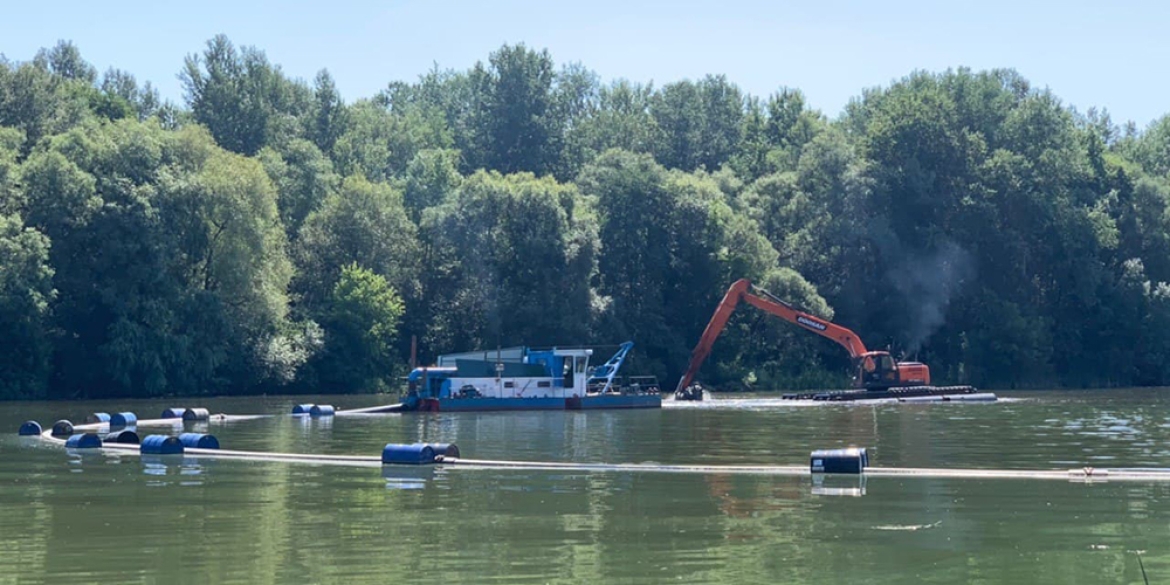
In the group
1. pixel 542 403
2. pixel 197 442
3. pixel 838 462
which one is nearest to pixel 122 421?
pixel 197 442

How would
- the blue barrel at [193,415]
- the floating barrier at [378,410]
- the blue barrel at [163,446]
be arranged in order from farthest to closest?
the floating barrier at [378,410] → the blue barrel at [193,415] → the blue barrel at [163,446]

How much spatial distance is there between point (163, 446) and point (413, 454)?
7.59 meters

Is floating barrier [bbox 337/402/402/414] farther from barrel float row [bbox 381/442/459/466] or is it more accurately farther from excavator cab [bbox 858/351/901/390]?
barrel float row [bbox 381/442/459/466]

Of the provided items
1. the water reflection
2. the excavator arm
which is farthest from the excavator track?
the water reflection

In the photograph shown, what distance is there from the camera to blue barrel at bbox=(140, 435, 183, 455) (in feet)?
132

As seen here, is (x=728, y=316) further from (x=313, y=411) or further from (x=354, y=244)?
(x=354, y=244)

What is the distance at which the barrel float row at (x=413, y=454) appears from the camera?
36469 mm

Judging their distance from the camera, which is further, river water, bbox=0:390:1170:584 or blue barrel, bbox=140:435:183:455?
blue barrel, bbox=140:435:183:455

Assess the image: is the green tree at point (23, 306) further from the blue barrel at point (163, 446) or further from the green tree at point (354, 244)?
the blue barrel at point (163, 446)

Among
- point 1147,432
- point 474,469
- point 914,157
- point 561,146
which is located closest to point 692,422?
point 1147,432

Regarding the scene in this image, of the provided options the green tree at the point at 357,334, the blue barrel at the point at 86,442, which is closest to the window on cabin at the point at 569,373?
the green tree at the point at 357,334

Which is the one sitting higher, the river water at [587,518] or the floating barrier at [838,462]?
the floating barrier at [838,462]

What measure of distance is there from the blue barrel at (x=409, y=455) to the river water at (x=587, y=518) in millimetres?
1088

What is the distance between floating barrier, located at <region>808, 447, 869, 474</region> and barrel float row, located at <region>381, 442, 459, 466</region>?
858cm
